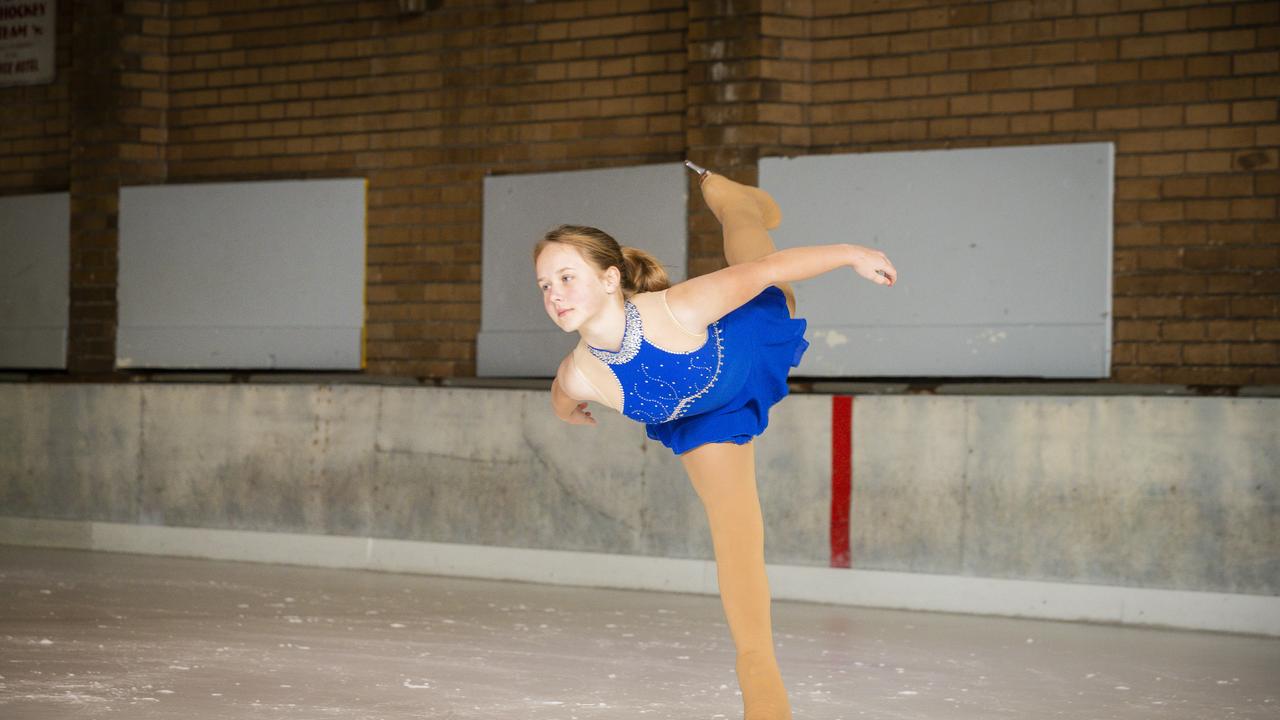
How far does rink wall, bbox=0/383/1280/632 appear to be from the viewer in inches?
311

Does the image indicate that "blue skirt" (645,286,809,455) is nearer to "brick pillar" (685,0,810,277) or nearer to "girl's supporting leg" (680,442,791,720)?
"girl's supporting leg" (680,442,791,720)

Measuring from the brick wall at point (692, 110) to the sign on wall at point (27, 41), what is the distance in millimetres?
144

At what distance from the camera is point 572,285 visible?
4445mm

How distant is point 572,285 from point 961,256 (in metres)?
5.11

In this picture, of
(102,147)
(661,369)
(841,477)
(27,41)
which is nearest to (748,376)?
(661,369)

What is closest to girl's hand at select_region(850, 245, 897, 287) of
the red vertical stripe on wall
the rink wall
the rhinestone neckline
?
the rhinestone neckline

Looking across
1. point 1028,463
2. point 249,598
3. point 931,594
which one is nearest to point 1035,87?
point 1028,463

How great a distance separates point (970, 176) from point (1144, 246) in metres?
1.04

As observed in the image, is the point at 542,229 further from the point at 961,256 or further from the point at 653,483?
the point at 961,256

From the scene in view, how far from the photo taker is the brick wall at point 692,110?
341 inches

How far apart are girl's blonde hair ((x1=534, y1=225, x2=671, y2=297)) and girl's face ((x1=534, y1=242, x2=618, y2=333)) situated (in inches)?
1.0

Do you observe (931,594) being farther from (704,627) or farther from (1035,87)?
(1035,87)

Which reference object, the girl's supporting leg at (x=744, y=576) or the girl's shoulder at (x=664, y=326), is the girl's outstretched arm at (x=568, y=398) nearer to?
the girl's shoulder at (x=664, y=326)

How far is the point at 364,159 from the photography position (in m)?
11.3
